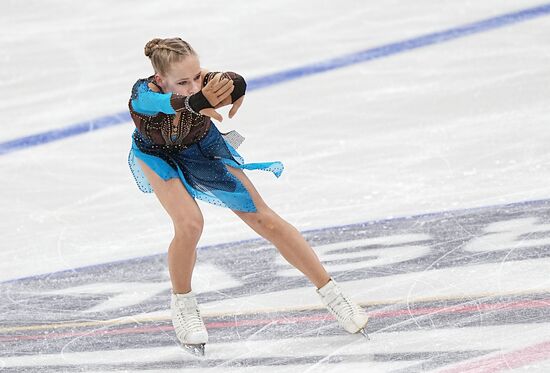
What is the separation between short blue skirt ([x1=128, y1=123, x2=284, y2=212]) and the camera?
3635mm

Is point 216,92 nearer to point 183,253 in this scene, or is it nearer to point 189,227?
point 189,227

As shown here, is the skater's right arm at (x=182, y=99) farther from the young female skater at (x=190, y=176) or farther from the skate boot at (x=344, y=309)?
the skate boot at (x=344, y=309)

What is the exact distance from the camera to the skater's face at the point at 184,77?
343 cm

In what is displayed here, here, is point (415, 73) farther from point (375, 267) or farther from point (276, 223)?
point (276, 223)

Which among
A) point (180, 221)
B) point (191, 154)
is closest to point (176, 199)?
point (180, 221)

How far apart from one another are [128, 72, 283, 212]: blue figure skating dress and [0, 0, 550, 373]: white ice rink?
51 cm

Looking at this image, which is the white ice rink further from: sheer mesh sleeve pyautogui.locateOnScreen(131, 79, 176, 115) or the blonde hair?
the blonde hair

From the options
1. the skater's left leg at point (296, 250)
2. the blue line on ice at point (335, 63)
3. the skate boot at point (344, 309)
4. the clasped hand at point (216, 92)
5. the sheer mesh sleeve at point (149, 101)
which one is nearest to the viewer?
the clasped hand at point (216, 92)

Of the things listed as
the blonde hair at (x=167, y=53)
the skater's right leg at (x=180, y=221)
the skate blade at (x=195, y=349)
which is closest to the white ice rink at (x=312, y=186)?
the skate blade at (x=195, y=349)

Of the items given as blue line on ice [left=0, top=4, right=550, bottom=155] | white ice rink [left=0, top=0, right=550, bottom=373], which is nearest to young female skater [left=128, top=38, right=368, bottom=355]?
white ice rink [left=0, top=0, right=550, bottom=373]

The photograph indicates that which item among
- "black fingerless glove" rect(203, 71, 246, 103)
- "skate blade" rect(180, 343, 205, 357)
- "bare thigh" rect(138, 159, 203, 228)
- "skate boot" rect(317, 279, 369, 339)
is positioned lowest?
"skate blade" rect(180, 343, 205, 357)

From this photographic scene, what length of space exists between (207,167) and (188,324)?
21.5 inches

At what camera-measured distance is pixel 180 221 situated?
357cm

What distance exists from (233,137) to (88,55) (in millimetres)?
4562
